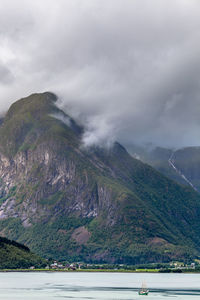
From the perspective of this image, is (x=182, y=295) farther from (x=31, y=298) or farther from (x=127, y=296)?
(x=31, y=298)

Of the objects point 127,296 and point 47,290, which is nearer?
point 127,296

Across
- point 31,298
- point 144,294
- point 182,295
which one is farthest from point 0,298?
point 182,295

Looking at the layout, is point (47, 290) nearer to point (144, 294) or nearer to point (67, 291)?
point (67, 291)

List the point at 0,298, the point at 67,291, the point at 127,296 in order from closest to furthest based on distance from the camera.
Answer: the point at 0,298, the point at 127,296, the point at 67,291

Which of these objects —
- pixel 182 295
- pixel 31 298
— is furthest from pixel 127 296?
pixel 31 298

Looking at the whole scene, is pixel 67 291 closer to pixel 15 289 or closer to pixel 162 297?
pixel 15 289

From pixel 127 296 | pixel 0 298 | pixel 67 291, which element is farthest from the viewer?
pixel 67 291

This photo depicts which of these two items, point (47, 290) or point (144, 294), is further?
point (47, 290)
